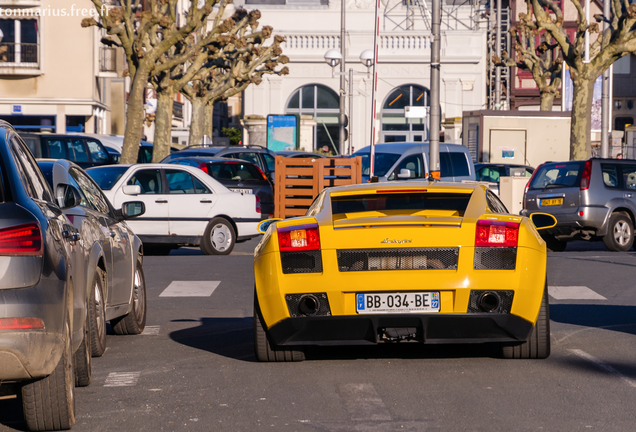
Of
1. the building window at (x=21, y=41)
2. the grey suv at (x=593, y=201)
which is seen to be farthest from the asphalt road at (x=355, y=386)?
the building window at (x=21, y=41)

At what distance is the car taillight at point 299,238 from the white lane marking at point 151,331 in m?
2.66

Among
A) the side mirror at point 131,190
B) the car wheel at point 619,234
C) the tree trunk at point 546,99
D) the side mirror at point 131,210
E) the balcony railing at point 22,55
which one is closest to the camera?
the side mirror at point 131,210

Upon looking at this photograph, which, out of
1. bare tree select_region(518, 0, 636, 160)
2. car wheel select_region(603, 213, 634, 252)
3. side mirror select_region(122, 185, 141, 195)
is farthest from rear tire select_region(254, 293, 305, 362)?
bare tree select_region(518, 0, 636, 160)

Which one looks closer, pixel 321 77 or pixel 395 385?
pixel 395 385

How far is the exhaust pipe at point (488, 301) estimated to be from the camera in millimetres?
6910

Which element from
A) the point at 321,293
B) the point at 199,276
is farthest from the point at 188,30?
the point at 321,293

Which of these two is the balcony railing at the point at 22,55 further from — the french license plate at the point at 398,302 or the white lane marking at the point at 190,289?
the french license plate at the point at 398,302

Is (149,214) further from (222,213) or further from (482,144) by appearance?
(482,144)

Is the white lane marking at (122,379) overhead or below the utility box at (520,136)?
below

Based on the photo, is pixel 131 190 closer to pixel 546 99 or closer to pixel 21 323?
pixel 21 323

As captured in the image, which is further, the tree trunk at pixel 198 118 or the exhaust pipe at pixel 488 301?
the tree trunk at pixel 198 118

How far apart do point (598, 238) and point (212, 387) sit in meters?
13.8

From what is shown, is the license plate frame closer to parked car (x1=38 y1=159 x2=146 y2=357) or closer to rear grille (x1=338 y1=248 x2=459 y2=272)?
parked car (x1=38 y1=159 x2=146 y2=357)

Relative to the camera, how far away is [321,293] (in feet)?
22.8
